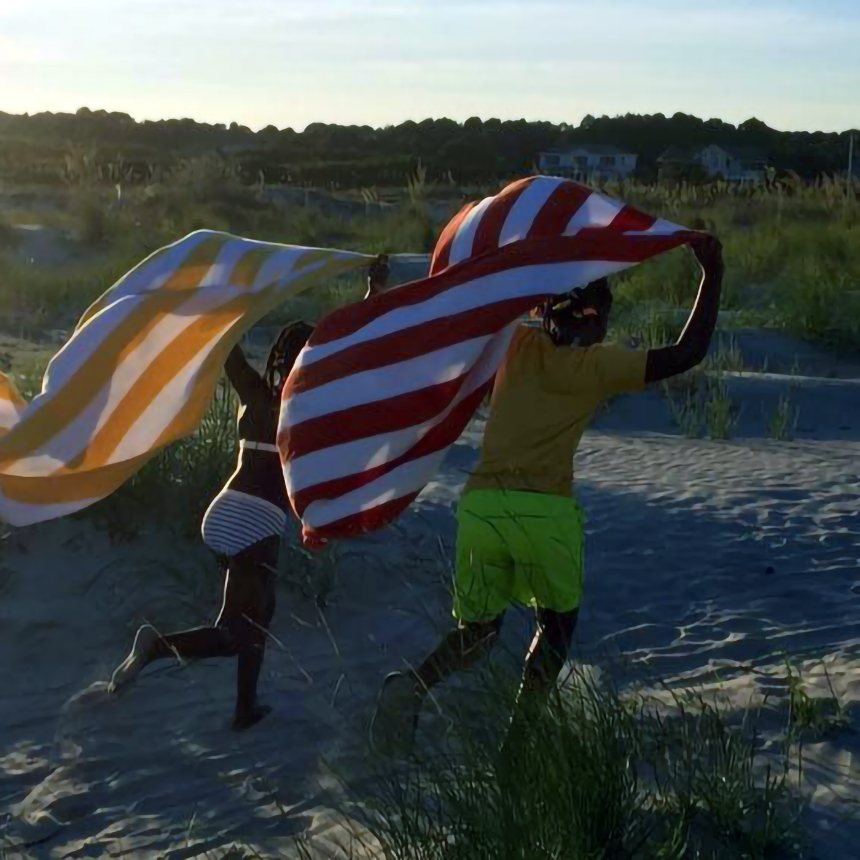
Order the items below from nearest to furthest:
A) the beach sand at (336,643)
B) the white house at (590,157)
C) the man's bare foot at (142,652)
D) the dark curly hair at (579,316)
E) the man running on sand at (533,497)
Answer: the man running on sand at (533,497), the dark curly hair at (579,316), the beach sand at (336,643), the man's bare foot at (142,652), the white house at (590,157)

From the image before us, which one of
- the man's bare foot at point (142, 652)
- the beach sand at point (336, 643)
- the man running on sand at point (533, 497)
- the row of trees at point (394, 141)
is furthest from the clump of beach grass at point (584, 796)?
the row of trees at point (394, 141)

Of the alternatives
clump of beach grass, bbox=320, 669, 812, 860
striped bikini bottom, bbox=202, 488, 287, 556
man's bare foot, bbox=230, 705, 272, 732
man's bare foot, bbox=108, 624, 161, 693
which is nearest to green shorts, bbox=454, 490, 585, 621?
clump of beach grass, bbox=320, 669, 812, 860

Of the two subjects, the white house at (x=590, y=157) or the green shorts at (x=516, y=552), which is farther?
the white house at (x=590, y=157)

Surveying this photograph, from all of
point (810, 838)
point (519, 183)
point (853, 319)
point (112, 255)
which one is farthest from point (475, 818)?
point (112, 255)

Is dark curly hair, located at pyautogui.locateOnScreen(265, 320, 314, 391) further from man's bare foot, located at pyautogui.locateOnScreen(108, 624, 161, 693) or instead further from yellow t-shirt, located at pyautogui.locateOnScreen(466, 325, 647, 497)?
man's bare foot, located at pyautogui.locateOnScreen(108, 624, 161, 693)

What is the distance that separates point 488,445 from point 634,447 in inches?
193

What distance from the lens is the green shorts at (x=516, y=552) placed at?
418cm

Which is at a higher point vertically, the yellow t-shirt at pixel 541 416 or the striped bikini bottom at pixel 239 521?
the yellow t-shirt at pixel 541 416

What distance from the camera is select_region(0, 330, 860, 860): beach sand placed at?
4.40 m

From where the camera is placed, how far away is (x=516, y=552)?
13.8 feet

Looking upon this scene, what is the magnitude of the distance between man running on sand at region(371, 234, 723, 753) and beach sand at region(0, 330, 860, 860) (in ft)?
0.61

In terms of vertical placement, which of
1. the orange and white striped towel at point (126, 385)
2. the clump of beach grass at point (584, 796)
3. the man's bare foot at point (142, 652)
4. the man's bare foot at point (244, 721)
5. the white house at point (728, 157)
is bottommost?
the man's bare foot at point (244, 721)

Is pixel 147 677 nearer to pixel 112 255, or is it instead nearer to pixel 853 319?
pixel 853 319

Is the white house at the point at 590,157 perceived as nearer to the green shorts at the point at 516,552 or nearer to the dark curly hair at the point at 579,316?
the dark curly hair at the point at 579,316
